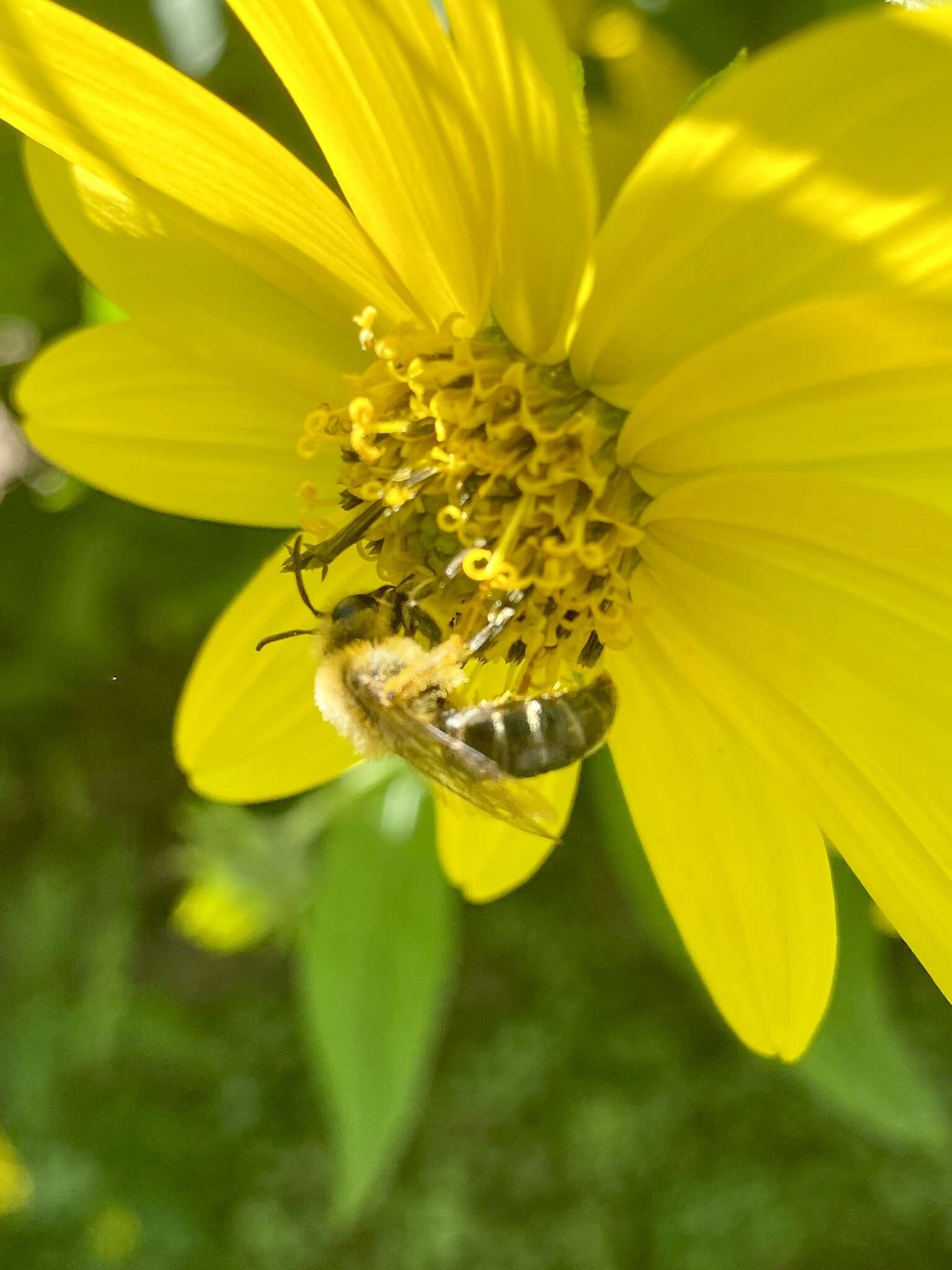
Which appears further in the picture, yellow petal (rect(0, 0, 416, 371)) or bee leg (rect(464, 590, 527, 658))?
bee leg (rect(464, 590, 527, 658))

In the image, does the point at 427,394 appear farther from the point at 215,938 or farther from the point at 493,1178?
the point at 493,1178

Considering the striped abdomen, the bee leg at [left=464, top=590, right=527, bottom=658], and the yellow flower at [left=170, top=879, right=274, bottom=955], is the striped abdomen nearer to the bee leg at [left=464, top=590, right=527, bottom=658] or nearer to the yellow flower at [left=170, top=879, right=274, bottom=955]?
the bee leg at [left=464, top=590, right=527, bottom=658]

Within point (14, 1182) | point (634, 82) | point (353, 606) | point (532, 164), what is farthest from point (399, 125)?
point (14, 1182)

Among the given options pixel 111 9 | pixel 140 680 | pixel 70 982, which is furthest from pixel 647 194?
pixel 70 982

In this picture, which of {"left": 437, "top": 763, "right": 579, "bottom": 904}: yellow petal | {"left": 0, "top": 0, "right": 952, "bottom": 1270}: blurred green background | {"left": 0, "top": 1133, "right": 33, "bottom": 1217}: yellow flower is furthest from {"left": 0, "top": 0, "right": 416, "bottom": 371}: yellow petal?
{"left": 0, "top": 1133, "right": 33, "bottom": 1217}: yellow flower

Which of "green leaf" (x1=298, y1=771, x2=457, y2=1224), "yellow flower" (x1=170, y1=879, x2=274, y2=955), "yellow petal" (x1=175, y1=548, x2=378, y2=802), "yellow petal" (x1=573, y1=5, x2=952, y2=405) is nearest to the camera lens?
"yellow petal" (x1=573, y1=5, x2=952, y2=405)

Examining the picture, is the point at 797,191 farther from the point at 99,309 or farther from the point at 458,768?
the point at 99,309

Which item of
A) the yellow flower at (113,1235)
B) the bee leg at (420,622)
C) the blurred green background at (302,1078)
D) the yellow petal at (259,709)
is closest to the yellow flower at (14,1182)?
the blurred green background at (302,1078)
